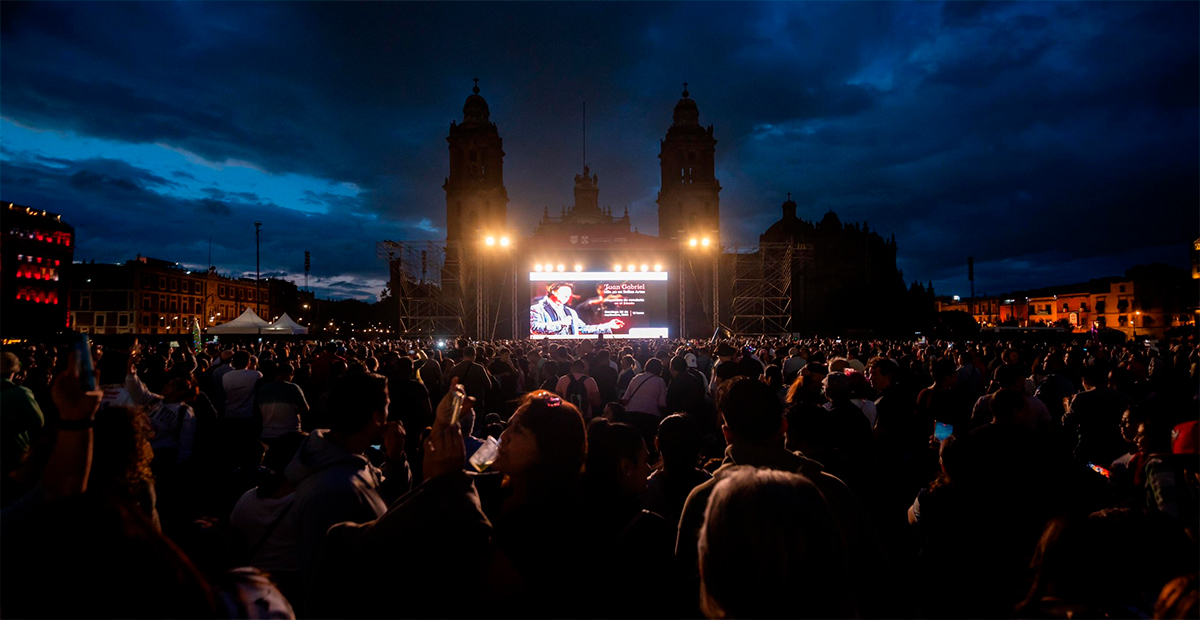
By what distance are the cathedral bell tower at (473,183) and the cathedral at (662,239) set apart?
74mm

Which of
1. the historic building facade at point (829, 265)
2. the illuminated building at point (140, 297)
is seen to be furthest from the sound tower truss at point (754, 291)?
the illuminated building at point (140, 297)

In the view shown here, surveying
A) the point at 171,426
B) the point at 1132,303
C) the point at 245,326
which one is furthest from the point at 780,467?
the point at 1132,303

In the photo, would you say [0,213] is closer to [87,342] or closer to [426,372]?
[426,372]

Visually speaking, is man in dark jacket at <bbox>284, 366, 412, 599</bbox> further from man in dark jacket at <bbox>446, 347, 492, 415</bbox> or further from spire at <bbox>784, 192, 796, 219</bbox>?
spire at <bbox>784, 192, 796, 219</bbox>

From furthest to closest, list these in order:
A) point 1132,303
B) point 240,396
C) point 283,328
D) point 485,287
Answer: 1. point 1132,303
2. point 485,287
3. point 283,328
4. point 240,396

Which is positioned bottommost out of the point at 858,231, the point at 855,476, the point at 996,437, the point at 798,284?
the point at 855,476

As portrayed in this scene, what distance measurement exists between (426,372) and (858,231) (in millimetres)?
66014

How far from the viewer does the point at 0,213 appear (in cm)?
6309

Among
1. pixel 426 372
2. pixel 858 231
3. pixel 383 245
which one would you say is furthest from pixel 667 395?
pixel 858 231

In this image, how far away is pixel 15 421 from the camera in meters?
4.85

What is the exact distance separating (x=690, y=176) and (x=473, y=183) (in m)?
16.4

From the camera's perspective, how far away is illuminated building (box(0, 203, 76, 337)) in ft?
194

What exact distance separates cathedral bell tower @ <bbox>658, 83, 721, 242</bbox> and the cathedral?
8cm

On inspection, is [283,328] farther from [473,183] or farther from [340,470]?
[340,470]
